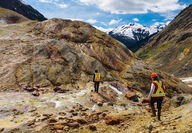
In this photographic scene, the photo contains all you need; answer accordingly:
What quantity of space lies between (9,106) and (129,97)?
11551mm

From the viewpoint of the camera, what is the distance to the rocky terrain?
27.9 feet

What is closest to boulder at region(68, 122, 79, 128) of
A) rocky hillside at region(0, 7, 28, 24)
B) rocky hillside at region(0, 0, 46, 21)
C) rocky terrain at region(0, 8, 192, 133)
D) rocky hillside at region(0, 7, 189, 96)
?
rocky terrain at region(0, 8, 192, 133)

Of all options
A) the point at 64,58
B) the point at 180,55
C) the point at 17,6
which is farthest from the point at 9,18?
the point at 17,6

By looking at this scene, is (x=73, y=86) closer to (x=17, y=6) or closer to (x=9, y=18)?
(x=9, y=18)

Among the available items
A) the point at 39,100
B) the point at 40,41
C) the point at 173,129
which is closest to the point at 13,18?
the point at 40,41

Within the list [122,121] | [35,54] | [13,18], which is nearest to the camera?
[122,121]

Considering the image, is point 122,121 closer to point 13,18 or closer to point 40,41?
point 40,41

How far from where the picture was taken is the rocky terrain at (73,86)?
8505 millimetres

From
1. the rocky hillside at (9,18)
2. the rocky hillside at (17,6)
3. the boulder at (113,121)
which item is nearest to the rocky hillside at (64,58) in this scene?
the boulder at (113,121)

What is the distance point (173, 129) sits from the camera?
257 inches

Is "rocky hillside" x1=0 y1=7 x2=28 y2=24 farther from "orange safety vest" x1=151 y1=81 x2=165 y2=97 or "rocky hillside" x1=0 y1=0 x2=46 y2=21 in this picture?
"rocky hillside" x1=0 y1=0 x2=46 y2=21

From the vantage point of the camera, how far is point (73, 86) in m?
17.6

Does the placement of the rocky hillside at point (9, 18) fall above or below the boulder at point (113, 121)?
above

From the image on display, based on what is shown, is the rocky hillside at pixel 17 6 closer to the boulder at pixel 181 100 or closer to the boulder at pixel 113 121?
the boulder at pixel 181 100
